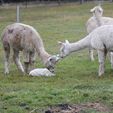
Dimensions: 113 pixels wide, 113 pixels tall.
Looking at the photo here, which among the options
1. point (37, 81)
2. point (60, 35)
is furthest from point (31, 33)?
point (60, 35)

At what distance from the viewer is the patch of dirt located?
7396mm

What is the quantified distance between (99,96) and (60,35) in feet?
50.1

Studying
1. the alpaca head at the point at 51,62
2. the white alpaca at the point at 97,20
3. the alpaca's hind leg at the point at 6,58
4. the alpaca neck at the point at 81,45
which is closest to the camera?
the alpaca head at the point at 51,62

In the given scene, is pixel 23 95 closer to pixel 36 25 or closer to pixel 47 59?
pixel 47 59

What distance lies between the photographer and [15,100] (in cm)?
816

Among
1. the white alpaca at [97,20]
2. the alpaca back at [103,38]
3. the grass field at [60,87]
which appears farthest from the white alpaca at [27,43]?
the white alpaca at [97,20]

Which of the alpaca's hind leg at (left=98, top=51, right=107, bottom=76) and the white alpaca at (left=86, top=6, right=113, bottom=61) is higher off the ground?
the white alpaca at (left=86, top=6, right=113, bottom=61)

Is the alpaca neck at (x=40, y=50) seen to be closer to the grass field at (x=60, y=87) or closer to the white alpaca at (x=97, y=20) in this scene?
the grass field at (x=60, y=87)

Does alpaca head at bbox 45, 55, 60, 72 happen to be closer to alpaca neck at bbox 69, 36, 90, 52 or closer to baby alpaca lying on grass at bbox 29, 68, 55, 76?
baby alpaca lying on grass at bbox 29, 68, 55, 76

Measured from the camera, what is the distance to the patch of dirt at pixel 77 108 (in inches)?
291

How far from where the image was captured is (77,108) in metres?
7.54

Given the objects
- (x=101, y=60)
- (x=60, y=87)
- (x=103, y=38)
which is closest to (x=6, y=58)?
(x=101, y=60)

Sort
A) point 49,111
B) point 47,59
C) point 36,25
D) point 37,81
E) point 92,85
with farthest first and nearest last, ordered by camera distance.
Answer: point 36,25, point 47,59, point 37,81, point 92,85, point 49,111

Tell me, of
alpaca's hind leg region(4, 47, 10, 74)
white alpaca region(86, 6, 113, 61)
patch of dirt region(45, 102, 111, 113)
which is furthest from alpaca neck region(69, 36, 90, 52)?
patch of dirt region(45, 102, 111, 113)
